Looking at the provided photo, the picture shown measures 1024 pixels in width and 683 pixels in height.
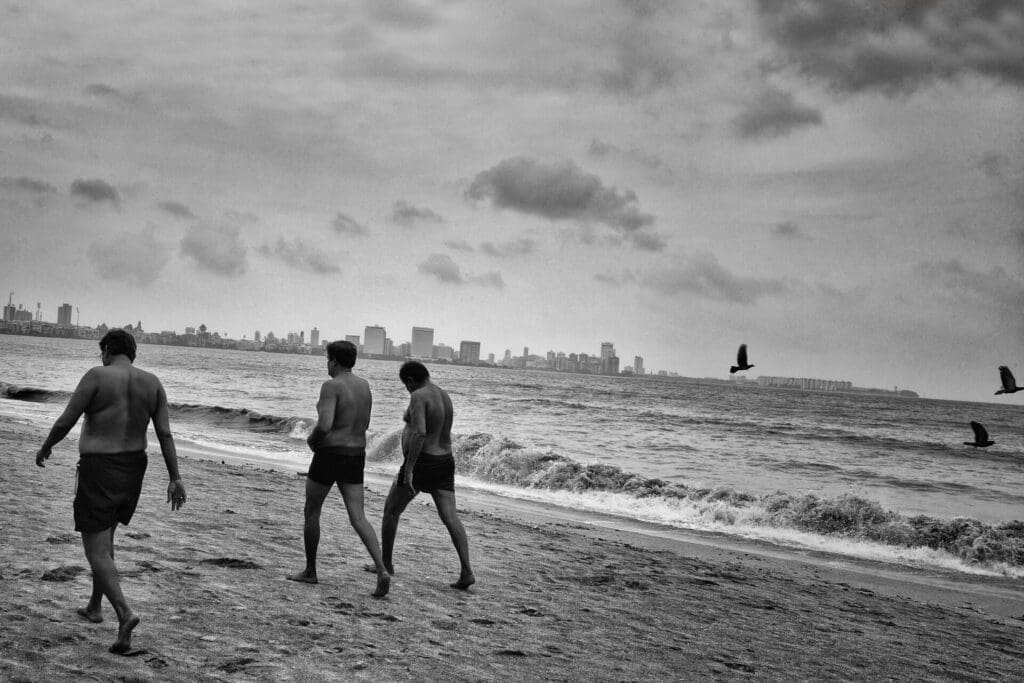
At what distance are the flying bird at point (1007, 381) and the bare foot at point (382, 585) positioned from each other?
10002 millimetres

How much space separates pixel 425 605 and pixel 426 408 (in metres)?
1.56

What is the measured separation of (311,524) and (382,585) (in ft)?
2.43

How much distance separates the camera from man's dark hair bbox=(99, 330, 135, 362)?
14.3 feet

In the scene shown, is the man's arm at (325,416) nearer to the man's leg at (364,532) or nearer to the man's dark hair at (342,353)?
the man's dark hair at (342,353)

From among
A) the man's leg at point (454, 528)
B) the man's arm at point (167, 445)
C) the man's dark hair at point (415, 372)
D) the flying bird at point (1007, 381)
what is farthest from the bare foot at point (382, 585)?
the flying bird at point (1007, 381)

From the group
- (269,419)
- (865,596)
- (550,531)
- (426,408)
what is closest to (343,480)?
(426,408)

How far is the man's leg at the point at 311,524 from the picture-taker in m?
5.70

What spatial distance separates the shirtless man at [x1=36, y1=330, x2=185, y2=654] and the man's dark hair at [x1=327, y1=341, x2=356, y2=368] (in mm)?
1629

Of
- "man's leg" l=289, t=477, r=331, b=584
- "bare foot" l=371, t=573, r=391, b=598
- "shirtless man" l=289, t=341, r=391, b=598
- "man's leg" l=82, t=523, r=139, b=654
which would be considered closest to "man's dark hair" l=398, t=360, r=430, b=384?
"shirtless man" l=289, t=341, r=391, b=598

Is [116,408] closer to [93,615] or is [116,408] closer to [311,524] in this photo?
[93,615]

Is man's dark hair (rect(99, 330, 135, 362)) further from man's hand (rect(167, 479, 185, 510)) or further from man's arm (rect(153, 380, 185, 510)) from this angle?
man's hand (rect(167, 479, 185, 510))

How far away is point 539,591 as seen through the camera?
6.67 metres

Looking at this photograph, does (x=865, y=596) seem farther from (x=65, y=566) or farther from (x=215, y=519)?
(x=65, y=566)

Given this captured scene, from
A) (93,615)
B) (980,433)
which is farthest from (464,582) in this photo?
(980,433)
